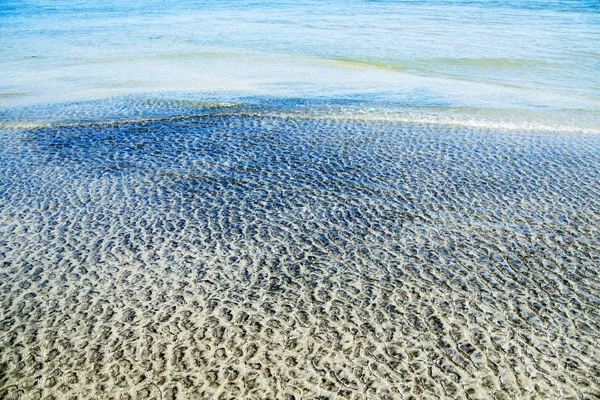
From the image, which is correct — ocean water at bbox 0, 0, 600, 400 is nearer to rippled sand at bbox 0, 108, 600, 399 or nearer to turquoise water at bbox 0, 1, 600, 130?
rippled sand at bbox 0, 108, 600, 399

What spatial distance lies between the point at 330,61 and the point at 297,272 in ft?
20.8

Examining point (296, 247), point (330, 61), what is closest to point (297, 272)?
point (296, 247)

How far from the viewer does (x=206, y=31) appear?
428 inches

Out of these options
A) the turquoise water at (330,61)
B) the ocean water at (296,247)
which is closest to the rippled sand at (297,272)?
the ocean water at (296,247)

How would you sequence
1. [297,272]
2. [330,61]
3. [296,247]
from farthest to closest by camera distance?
1. [330,61]
2. [296,247]
3. [297,272]

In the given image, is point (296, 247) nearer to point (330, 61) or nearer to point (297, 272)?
point (297, 272)

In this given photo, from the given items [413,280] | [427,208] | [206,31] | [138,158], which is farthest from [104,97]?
[206,31]

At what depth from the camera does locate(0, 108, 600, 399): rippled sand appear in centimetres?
116

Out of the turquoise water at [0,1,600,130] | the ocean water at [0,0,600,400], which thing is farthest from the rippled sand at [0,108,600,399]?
the turquoise water at [0,1,600,130]

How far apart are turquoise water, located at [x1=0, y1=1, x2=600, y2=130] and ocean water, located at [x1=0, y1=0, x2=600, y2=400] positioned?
0.21 m

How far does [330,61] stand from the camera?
24.5 feet

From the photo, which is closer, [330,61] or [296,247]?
[296,247]

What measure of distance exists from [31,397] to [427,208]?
4.77ft

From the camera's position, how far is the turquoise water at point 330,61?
434 centimetres
